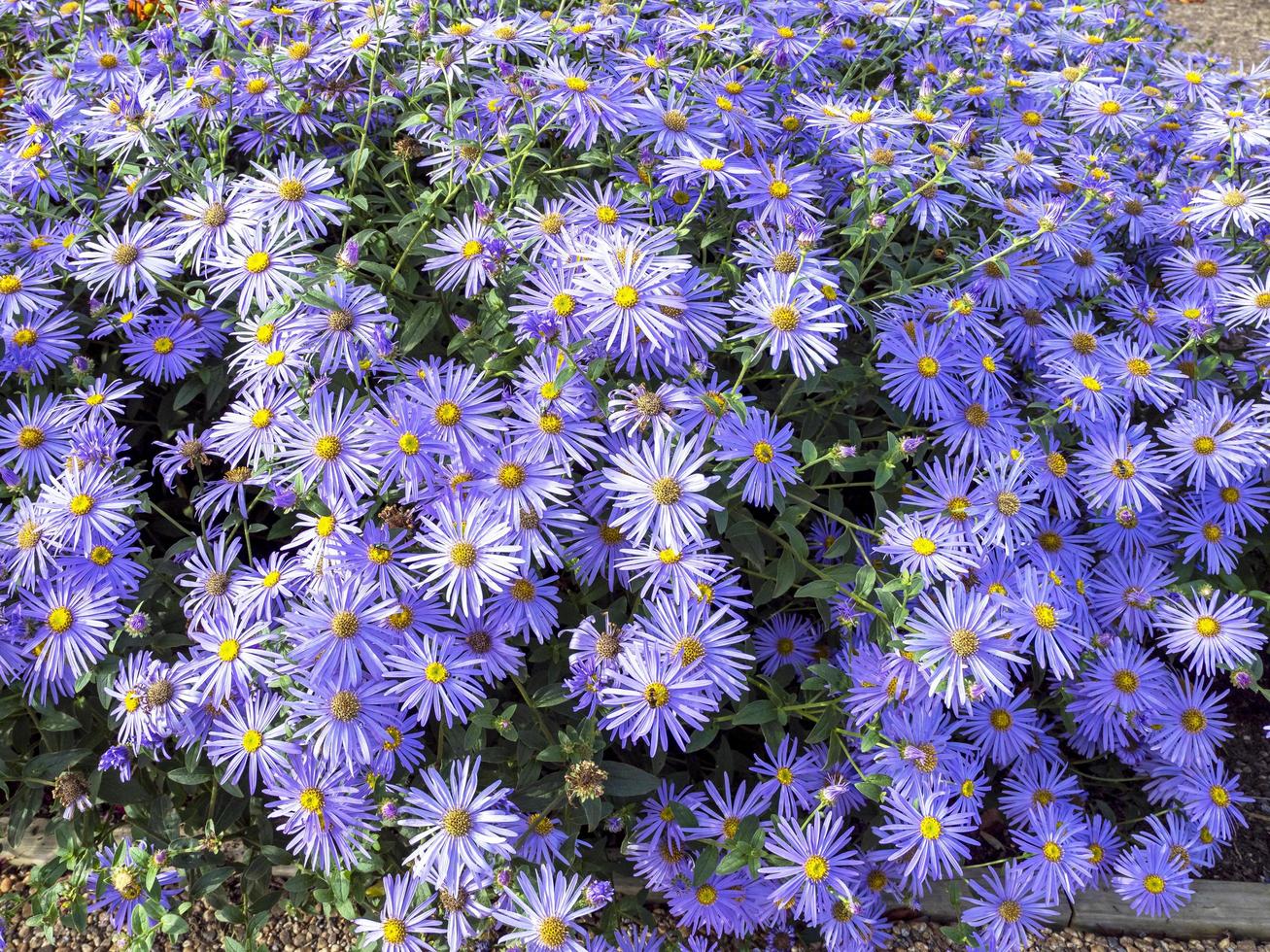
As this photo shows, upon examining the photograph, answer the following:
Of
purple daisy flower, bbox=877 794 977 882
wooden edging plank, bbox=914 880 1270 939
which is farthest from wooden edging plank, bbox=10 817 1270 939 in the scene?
purple daisy flower, bbox=877 794 977 882

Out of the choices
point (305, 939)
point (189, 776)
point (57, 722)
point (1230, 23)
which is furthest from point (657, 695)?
point (1230, 23)

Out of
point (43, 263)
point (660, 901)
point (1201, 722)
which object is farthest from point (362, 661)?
point (1201, 722)

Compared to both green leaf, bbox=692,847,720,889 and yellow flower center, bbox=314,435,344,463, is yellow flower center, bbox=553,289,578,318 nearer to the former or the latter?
yellow flower center, bbox=314,435,344,463

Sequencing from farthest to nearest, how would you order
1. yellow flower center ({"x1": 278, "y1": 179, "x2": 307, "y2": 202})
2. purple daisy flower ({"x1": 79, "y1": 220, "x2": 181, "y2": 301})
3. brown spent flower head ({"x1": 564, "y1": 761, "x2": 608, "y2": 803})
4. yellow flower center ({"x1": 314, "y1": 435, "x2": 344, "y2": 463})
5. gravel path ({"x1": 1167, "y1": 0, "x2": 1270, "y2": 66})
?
gravel path ({"x1": 1167, "y1": 0, "x2": 1270, "y2": 66}), purple daisy flower ({"x1": 79, "y1": 220, "x2": 181, "y2": 301}), yellow flower center ({"x1": 278, "y1": 179, "x2": 307, "y2": 202}), yellow flower center ({"x1": 314, "y1": 435, "x2": 344, "y2": 463}), brown spent flower head ({"x1": 564, "y1": 761, "x2": 608, "y2": 803})

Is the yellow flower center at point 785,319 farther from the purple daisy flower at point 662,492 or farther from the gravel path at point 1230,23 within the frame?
the gravel path at point 1230,23

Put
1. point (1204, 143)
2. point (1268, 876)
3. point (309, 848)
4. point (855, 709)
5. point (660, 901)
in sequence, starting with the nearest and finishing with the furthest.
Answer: point (309, 848), point (855, 709), point (660, 901), point (1268, 876), point (1204, 143)

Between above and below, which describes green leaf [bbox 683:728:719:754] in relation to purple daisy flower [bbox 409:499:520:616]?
below

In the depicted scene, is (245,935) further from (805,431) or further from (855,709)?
(805,431)
